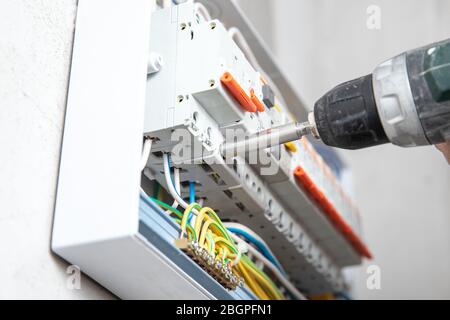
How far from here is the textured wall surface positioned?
2.41ft

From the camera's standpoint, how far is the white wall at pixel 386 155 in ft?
5.69

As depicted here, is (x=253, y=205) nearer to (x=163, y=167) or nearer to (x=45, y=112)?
(x=163, y=167)

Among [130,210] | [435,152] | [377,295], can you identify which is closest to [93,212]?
[130,210]

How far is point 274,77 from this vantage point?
134 centimetres

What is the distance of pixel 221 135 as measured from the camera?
0.92 metres

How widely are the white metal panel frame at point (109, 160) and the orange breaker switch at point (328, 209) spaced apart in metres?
0.30

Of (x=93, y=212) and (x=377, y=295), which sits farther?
(x=377, y=295)

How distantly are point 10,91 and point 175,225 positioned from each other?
264mm

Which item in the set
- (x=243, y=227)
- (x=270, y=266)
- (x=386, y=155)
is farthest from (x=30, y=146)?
(x=386, y=155)

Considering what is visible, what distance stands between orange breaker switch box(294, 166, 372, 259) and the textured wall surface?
40 cm
